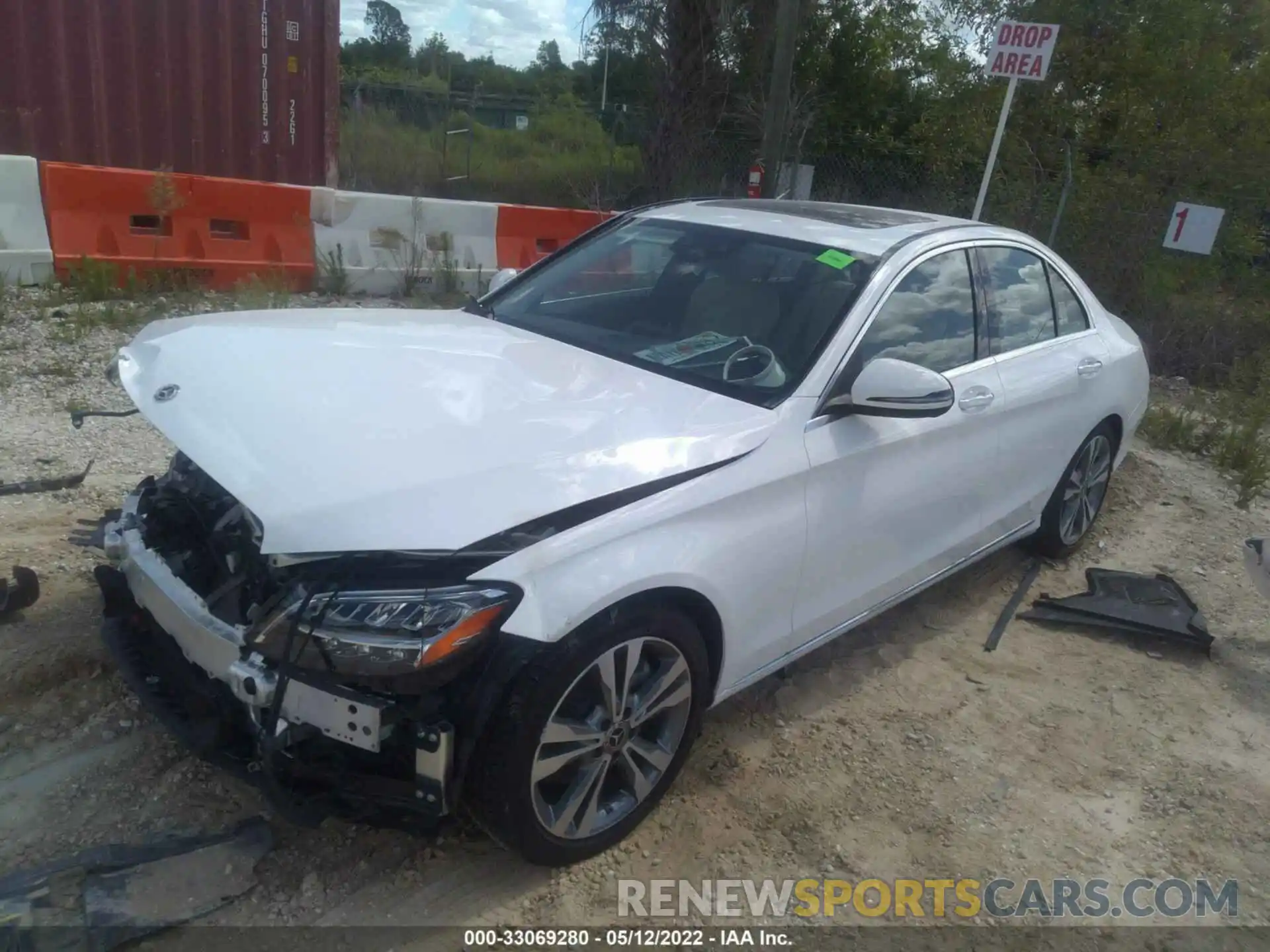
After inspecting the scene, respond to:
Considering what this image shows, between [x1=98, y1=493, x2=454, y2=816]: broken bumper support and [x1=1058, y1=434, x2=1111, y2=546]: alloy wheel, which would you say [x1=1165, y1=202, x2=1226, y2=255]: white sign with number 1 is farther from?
[x1=98, y1=493, x2=454, y2=816]: broken bumper support

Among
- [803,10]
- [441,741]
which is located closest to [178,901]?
[441,741]

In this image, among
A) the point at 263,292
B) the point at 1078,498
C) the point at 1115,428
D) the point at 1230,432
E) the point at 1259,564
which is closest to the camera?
the point at 1259,564

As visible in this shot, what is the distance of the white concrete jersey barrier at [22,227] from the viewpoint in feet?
23.4

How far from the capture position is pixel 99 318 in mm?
6906

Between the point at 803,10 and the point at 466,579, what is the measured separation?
569 inches

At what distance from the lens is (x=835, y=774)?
11.1 ft

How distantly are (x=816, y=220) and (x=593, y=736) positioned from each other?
2319 mm

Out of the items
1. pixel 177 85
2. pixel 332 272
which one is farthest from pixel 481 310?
pixel 177 85

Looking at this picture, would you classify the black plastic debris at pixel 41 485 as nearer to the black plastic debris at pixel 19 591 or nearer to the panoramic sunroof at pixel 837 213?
the black plastic debris at pixel 19 591

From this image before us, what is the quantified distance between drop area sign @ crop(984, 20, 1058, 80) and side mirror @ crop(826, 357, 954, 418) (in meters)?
6.20

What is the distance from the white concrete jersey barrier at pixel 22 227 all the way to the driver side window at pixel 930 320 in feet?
20.7

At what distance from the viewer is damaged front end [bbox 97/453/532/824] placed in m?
2.32

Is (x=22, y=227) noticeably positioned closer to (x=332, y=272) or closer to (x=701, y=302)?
(x=332, y=272)

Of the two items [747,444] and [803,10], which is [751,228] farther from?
[803,10]
